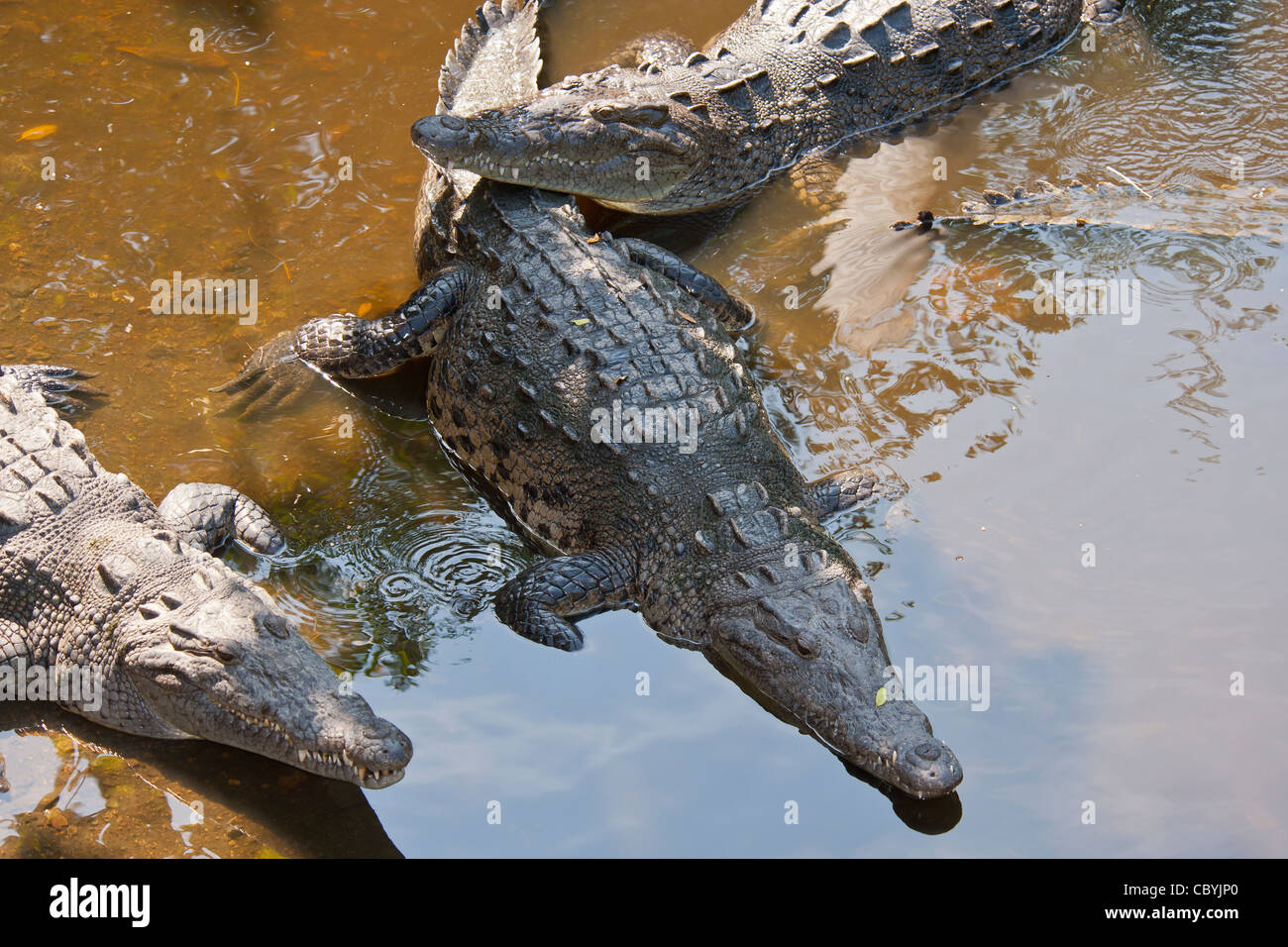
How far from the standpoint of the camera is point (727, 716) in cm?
432

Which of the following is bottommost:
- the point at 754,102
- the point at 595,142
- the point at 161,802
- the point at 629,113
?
the point at 161,802

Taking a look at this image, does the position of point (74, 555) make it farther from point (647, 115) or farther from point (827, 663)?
point (647, 115)

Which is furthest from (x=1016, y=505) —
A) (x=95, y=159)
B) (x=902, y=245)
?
(x=95, y=159)

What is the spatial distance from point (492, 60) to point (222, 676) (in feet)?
16.0

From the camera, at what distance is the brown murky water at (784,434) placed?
3.99 metres

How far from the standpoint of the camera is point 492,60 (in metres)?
7.46

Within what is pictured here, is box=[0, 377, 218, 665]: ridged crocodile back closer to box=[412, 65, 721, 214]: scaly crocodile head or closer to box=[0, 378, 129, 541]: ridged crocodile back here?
box=[0, 378, 129, 541]: ridged crocodile back

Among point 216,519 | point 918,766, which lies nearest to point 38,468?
point 216,519

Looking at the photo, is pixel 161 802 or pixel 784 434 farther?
pixel 784 434

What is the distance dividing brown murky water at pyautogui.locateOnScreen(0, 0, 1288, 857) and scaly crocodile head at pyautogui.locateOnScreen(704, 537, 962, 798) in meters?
0.14

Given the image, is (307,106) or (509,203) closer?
(509,203)

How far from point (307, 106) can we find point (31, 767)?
15.7 ft

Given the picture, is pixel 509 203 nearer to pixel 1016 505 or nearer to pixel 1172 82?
pixel 1016 505
